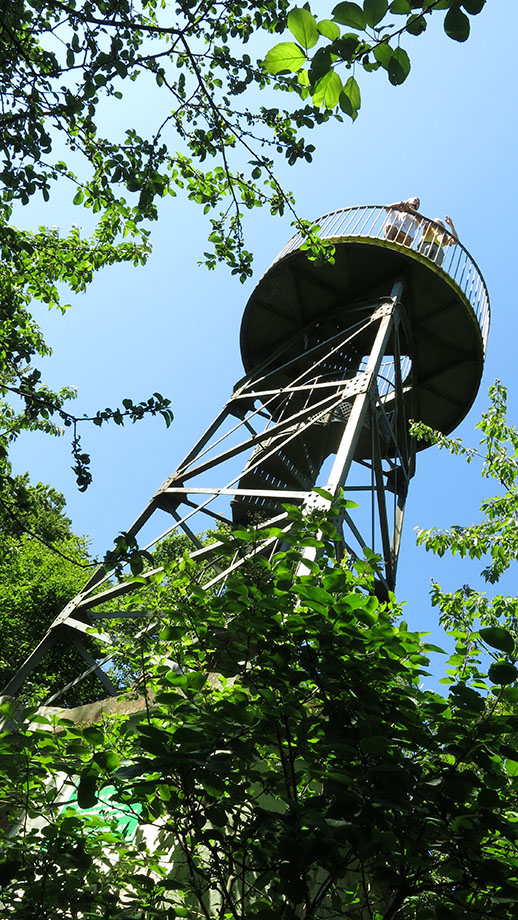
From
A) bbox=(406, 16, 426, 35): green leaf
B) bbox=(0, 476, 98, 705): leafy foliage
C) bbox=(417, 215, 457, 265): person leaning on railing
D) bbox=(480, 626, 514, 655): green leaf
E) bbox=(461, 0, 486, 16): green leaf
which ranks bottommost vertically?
bbox=(480, 626, 514, 655): green leaf

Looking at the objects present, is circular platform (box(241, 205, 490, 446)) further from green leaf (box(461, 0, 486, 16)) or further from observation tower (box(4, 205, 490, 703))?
green leaf (box(461, 0, 486, 16))

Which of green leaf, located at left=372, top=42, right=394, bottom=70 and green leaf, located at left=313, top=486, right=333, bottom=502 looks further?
green leaf, located at left=313, top=486, right=333, bottom=502

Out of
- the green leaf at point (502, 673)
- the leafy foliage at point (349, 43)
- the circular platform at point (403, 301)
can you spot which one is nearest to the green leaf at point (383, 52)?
the leafy foliage at point (349, 43)

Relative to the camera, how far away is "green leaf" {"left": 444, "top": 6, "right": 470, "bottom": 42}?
5.00ft

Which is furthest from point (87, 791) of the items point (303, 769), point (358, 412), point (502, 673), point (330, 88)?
point (358, 412)

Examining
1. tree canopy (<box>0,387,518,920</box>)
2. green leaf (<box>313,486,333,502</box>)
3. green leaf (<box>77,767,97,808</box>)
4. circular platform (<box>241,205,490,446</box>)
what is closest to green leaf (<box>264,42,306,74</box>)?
green leaf (<box>313,486,333,502</box>)

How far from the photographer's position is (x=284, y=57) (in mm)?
1584

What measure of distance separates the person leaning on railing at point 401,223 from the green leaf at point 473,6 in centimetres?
918

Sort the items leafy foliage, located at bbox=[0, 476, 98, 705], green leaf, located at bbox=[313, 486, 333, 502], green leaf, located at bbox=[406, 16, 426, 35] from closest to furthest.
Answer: green leaf, located at bbox=[406, 16, 426, 35], green leaf, located at bbox=[313, 486, 333, 502], leafy foliage, located at bbox=[0, 476, 98, 705]

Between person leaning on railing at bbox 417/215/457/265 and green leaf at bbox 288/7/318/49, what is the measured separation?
30.6 ft

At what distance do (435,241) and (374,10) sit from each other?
9669mm

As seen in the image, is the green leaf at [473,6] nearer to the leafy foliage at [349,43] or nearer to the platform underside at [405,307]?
the leafy foliage at [349,43]

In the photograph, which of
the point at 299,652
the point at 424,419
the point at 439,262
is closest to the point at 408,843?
the point at 299,652

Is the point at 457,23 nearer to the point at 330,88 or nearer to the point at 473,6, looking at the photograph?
the point at 473,6
